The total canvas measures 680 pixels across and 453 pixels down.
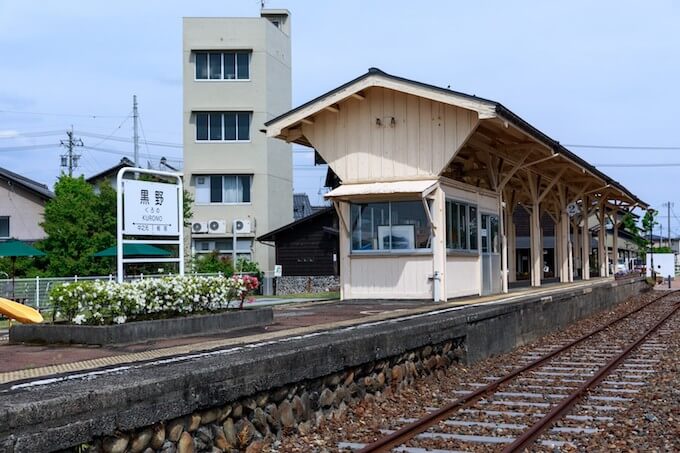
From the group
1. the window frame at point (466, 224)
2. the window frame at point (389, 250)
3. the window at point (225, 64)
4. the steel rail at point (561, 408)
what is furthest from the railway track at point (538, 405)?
the window at point (225, 64)

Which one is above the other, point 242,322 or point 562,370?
point 242,322

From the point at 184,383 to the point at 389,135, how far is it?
11.2m

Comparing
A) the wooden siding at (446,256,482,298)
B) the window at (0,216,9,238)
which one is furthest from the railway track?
the window at (0,216,9,238)

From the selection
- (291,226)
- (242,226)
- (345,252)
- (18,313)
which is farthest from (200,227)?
(18,313)

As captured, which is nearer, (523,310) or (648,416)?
(648,416)

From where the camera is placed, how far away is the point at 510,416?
785 centimetres

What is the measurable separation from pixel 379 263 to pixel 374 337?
25.6 feet

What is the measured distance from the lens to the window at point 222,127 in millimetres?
36750

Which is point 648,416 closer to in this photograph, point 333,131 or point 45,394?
point 45,394

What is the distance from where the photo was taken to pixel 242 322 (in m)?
11.0

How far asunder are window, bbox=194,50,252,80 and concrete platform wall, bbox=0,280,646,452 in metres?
27.7

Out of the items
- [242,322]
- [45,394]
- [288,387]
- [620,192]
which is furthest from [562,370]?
[620,192]

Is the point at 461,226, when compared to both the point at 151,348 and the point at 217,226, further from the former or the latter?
the point at 217,226

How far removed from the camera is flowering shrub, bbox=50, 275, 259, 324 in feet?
30.7
